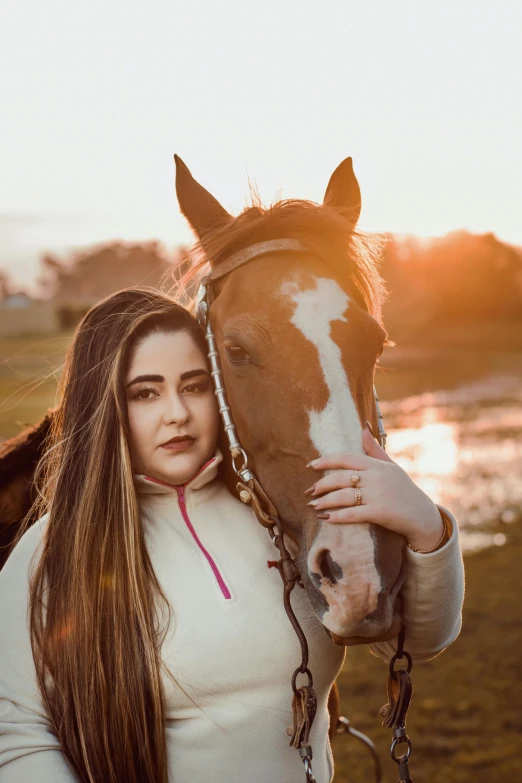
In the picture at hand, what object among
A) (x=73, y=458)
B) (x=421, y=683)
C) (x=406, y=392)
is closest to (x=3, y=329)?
(x=406, y=392)

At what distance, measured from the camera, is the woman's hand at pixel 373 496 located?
1.93m

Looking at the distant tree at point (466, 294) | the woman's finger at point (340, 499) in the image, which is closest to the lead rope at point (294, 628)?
the woman's finger at point (340, 499)

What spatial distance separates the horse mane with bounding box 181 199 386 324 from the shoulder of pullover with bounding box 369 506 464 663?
0.87 metres

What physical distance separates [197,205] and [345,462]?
1236 mm

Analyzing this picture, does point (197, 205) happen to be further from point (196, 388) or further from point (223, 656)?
point (223, 656)

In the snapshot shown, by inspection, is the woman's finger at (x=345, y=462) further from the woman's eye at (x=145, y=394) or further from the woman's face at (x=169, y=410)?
the woman's eye at (x=145, y=394)

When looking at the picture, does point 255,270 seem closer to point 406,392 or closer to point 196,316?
point 196,316

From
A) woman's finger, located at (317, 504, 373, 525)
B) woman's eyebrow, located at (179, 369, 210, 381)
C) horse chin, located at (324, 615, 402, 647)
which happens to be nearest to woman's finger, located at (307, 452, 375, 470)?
woman's finger, located at (317, 504, 373, 525)

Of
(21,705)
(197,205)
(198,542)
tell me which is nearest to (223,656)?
(198,542)

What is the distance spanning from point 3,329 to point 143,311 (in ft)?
120

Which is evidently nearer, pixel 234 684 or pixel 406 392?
pixel 234 684

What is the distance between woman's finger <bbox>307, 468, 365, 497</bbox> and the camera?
1.95 m

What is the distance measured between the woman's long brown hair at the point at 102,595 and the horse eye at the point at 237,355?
0.87 feet

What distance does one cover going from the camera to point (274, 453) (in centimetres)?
220
